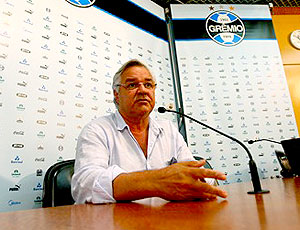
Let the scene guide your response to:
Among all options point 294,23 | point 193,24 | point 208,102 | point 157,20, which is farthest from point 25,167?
point 294,23

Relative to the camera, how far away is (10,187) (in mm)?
1839

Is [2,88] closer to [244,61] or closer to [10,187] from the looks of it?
[10,187]

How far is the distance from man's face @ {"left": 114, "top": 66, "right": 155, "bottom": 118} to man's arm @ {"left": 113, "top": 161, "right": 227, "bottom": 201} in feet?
2.52

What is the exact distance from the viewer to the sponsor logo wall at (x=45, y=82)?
192cm

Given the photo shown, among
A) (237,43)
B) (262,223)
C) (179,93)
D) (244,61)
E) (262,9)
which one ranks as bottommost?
(262,223)

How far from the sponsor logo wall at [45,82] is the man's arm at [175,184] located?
1.40 meters

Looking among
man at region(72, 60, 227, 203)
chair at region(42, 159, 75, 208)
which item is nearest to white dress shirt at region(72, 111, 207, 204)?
man at region(72, 60, 227, 203)

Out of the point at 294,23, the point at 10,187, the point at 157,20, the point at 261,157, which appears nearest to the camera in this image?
the point at 10,187

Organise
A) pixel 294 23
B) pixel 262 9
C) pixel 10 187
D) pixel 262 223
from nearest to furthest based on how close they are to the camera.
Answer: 1. pixel 262 223
2. pixel 10 187
3. pixel 262 9
4. pixel 294 23

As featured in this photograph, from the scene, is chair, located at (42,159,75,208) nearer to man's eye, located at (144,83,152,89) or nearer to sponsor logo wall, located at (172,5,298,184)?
man's eye, located at (144,83,152,89)

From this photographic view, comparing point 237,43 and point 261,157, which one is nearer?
point 261,157

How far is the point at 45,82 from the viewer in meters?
2.25

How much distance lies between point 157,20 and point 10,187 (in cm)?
284

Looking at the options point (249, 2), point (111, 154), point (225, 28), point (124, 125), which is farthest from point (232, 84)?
point (111, 154)
